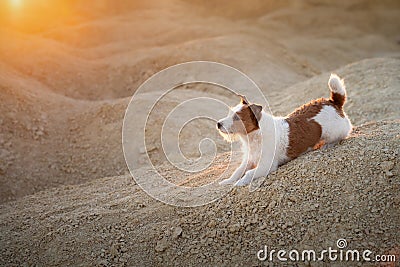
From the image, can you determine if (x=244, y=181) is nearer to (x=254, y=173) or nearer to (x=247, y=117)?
(x=254, y=173)

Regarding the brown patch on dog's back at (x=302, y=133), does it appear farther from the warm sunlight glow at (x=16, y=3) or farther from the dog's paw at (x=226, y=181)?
the warm sunlight glow at (x=16, y=3)

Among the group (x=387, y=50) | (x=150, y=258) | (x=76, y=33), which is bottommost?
(x=150, y=258)

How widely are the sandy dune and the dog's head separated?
66 cm

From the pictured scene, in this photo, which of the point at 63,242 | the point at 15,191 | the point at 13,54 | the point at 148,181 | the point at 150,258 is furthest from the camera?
the point at 13,54

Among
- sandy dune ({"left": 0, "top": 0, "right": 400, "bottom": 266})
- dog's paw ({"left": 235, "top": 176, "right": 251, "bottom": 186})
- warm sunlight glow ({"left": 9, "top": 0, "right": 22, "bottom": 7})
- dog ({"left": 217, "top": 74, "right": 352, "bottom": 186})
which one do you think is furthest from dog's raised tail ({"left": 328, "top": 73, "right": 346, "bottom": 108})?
warm sunlight glow ({"left": 9, "top": 0, "right": 22, "bottom": 7})

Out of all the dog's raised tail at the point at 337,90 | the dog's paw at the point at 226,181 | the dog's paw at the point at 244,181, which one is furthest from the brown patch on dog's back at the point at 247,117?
the dog's raised tail at the point at 337,90

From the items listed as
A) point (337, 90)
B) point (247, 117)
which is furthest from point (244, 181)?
point (337, 90)

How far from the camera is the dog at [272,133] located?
5062mm

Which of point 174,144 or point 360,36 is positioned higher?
point 360,36

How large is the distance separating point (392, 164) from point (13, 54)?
11.0 metres

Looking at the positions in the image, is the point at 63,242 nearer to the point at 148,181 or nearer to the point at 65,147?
the point at 148,181

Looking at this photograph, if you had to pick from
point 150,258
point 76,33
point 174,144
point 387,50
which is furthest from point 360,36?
point 150,258

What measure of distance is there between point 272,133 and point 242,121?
0.39 metres

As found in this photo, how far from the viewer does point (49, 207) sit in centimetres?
592
